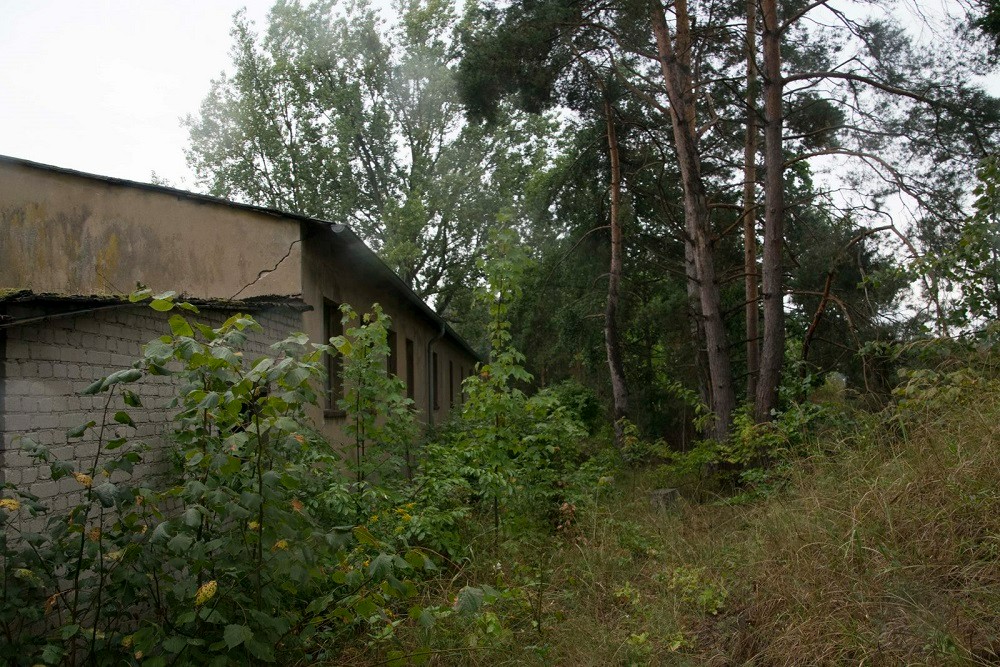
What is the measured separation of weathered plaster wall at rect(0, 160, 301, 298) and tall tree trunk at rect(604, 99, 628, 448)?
7965 mm

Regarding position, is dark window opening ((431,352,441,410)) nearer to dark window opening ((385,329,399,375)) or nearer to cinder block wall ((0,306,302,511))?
dark window opening ((385,329,399,375))

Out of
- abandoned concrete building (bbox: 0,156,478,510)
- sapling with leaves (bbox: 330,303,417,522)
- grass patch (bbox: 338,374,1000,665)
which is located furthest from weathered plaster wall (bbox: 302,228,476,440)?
grass patch (bbox: 338,374,1000,665)

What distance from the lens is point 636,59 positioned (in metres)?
13.0

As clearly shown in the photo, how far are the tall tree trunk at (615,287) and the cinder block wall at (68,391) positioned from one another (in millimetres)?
10145

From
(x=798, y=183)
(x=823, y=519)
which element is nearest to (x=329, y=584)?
(x=823, y=519)

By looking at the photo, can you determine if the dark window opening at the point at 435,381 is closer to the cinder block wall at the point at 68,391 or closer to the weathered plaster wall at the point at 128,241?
the weathered plaster wall at the point at 128,241

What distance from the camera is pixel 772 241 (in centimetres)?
952

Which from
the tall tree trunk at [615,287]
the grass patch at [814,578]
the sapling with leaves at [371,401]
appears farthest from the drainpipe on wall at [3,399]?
the tall tree trunk at [615,287]

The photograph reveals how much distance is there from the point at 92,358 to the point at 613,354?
11.4 metres

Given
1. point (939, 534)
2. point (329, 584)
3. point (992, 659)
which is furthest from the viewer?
point (329, 584)

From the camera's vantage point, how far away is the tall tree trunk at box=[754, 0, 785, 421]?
9.48 metres

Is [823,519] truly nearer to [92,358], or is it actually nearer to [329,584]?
[329,584]

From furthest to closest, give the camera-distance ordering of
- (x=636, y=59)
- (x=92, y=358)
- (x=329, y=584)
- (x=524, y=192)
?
(x=524, y=192), (x=636, y=59), (x=329, y=584), (x=92, y=358)

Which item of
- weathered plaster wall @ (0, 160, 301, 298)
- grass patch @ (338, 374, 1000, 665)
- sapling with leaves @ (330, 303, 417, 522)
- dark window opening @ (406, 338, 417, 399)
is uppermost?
weathered plaster wall @ (0, 160, 301, 298)
